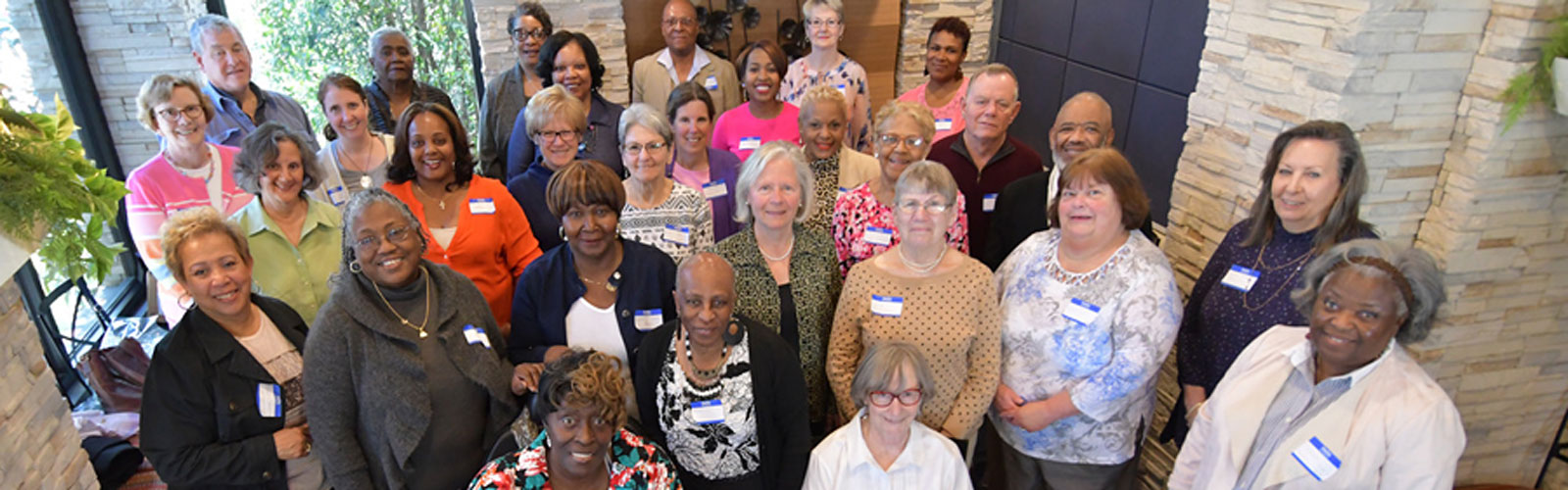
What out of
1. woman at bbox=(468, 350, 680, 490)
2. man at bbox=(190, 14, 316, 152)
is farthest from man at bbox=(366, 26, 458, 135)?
woman at bbox=(468, 350, 680, 490)

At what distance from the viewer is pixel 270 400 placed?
244 centimetres

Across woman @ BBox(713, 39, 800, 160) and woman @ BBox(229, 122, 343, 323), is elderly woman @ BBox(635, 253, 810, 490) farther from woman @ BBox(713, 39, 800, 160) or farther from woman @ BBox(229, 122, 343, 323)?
woman @ BBox(713, 39, 800, 160)

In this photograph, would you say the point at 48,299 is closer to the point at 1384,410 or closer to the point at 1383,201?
the point at 1384,410

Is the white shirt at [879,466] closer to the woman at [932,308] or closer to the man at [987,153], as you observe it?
the woman at [932,308]

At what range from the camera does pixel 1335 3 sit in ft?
9.04

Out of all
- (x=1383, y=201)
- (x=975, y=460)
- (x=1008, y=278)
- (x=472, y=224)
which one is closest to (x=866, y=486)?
(x=1008, y=278)

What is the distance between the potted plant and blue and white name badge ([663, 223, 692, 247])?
2.70m

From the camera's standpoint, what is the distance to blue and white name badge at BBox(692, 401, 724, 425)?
2.50 meters

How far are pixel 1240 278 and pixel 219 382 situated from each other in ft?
9.78

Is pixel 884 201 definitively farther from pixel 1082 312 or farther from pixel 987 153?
pixel 1082 312

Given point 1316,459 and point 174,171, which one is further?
point 174,171

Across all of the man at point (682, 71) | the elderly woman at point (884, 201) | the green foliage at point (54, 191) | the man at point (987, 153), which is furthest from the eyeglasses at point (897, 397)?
the man at point (682, 71)

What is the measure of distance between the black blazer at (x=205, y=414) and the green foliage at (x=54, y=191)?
0.29 meters

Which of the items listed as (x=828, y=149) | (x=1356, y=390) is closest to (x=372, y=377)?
(x=828, y=149)
